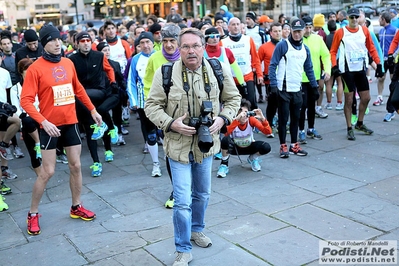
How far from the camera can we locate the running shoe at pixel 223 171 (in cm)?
670

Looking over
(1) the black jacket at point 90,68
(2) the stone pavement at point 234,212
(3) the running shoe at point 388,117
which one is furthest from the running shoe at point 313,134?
(1) the black jacket at point 90,68

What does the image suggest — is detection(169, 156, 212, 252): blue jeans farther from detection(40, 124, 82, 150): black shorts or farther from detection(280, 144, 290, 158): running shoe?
detection(280, 144, 290, 158): running shoe

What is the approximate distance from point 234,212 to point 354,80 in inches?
160

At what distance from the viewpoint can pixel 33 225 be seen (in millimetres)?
5203

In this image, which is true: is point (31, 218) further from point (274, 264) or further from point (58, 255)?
point (274, 264)

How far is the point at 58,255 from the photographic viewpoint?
465cm

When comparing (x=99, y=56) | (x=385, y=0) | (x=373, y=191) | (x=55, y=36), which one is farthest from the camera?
(x=385, y=0)

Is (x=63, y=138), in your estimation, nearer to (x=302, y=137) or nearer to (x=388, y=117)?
(x=302, y=137)

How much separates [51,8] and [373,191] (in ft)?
263

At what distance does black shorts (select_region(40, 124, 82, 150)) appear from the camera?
505 centimetres

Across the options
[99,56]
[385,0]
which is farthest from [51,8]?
[99,56]

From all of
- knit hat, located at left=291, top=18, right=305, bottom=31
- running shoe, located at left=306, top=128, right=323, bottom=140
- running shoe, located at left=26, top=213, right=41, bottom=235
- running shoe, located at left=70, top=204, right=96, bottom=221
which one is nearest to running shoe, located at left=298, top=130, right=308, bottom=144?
running shoe, located at left=306, top=128, right=323, bottom=140

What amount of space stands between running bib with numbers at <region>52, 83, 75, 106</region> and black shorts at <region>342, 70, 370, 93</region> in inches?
191

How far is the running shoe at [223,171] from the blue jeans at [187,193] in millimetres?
2331
